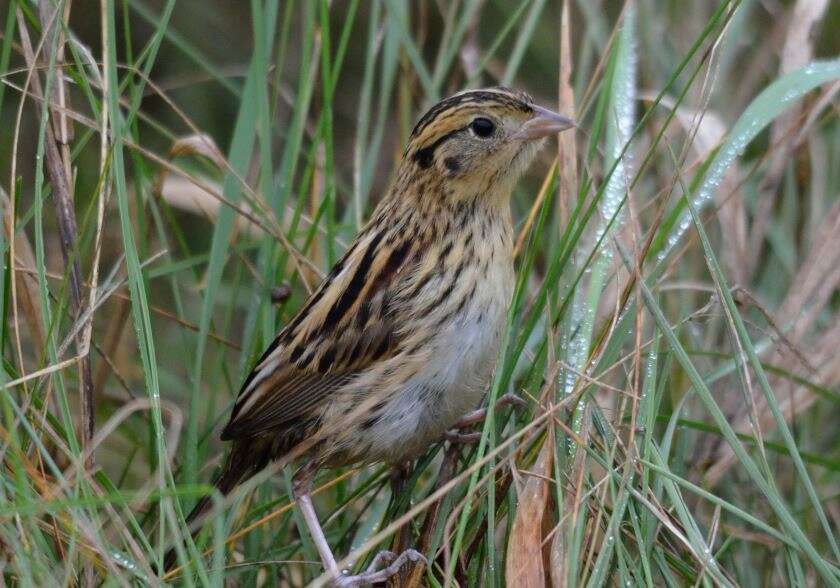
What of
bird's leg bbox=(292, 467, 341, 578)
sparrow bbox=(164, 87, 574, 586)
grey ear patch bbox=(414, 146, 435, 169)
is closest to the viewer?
bird's leg bbox=(292, 467, 341, 578)

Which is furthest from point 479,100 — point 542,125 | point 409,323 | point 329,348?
point 329,348

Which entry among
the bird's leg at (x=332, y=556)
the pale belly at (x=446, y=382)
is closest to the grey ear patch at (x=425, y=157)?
the pale belly at (x=446, y=382)

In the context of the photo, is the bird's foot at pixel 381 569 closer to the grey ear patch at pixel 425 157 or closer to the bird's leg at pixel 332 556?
the bird's leg at pixel 332 556

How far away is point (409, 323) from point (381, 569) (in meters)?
0.63

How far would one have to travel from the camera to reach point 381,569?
10.2 feet

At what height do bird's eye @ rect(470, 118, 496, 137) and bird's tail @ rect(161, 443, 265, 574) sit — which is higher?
bird's eye @ rect(470, 118, 496, 137)

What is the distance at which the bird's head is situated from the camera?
3.42 metres

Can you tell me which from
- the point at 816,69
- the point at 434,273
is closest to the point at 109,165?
the point at 434,273

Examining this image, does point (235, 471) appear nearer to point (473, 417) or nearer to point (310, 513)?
point (310, 513)

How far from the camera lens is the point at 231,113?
6.42 metres

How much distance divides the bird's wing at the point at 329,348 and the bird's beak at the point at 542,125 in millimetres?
426

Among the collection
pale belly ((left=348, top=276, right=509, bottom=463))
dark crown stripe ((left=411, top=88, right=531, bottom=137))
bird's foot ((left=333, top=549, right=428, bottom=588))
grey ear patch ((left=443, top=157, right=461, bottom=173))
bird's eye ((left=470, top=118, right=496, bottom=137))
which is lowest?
bird's foot ((left=333, top=549, right=428, bottom=588))

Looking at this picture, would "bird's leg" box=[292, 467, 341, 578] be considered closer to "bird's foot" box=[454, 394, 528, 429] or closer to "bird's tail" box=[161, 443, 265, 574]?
"bird's tail" box=[161, 443, 265, 574]

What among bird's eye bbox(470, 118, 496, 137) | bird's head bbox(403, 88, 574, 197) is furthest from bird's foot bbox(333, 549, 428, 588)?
bird's eye bbox(470, 118, 496, 137)
